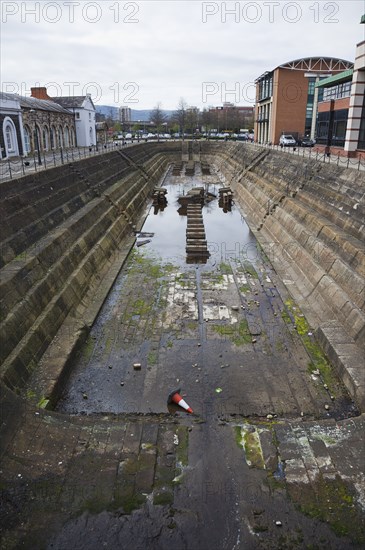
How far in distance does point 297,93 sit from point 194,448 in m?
51.6

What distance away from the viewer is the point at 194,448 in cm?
759

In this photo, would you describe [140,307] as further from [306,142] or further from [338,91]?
[306,142]

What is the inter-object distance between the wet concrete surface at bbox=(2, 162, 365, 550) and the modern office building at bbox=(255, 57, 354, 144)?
4356cm

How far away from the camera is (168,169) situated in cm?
5962

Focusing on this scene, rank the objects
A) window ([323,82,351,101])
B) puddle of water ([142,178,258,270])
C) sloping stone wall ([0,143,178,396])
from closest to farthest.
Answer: sloping stone wall ([0,143,178,396]), puddle of water ([142,178,258,270]), window ([323,82,351,101])

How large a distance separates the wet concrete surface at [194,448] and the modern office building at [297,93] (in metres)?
43.6

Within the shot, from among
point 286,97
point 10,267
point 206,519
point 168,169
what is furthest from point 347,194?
point 168,169

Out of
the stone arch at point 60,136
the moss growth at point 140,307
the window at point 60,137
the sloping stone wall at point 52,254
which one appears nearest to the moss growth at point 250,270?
the moss growth at point 140,307

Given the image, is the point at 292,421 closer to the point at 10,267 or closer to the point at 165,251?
the point at 10,267

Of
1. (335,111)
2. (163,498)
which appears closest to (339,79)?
(335,111)

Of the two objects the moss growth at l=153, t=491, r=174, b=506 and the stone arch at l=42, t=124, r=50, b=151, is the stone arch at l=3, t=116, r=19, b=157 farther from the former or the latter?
the moss growth at l=153, t=491, r=174, b=506

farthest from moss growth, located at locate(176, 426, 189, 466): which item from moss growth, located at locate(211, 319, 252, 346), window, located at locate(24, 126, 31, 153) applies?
window, located at locate(24, 126, 31, 153)

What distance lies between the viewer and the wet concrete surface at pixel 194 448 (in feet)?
19.7

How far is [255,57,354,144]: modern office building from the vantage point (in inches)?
1939
